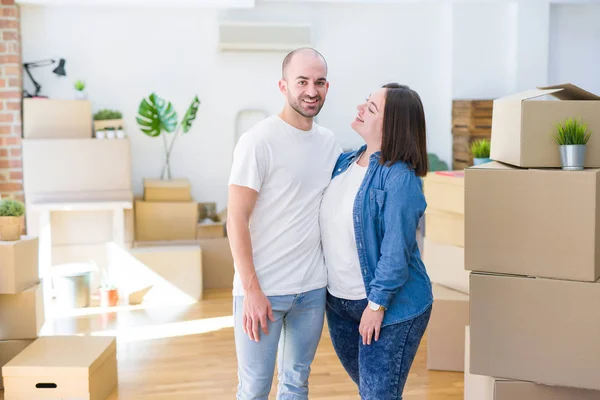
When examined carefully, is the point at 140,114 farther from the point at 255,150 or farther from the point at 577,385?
the point at 577,385

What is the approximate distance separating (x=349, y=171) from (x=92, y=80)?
4205 millimetres

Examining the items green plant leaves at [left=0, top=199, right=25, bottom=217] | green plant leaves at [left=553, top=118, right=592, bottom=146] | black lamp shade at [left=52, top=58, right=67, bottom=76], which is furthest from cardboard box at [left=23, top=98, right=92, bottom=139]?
green plant leaves at [left=553, top=118, right=592, bottom=146]

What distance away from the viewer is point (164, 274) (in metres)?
5.29


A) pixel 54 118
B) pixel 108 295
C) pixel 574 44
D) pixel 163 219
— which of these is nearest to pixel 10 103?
pixel 54 118

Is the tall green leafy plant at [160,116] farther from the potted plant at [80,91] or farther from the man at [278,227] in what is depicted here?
the man at [278,227]

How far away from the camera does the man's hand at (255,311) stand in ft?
6.92

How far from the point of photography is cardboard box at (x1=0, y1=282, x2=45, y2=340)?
353 centimetres

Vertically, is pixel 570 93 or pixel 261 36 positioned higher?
pixel 261 36

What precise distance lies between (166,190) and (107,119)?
690 mm

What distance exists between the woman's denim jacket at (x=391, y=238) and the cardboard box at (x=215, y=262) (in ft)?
12.2

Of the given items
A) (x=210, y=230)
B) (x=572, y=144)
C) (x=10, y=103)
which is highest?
(x=10, y=103)

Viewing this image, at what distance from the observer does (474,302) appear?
219 centimetres

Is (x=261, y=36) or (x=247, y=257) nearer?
(x=247, y=257)

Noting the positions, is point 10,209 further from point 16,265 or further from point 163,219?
point 163,219
